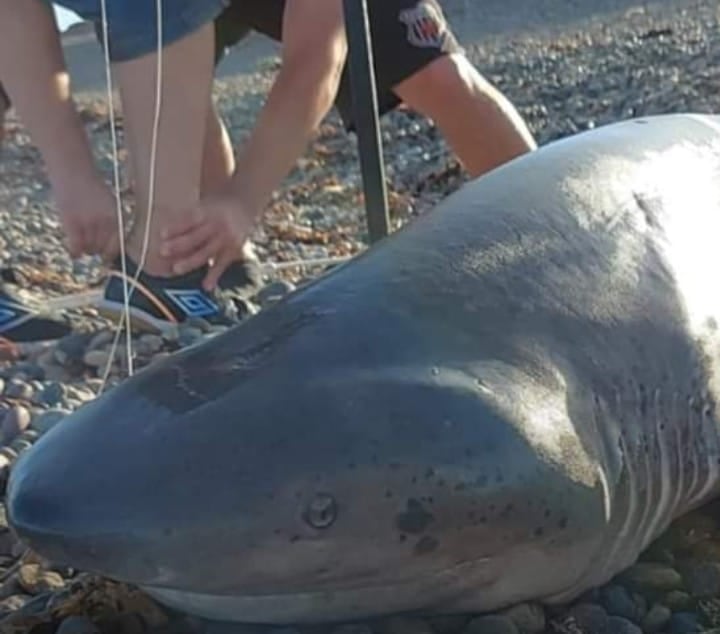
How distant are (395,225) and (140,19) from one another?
2.01 m

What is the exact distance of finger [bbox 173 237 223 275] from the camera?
364 cm

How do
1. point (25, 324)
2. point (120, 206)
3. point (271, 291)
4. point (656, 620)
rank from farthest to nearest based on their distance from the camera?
point (271, 291), point (25, 324), point (120, 206), point (656, 620)

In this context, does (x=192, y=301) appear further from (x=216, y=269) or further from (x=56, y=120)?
(x=56, y=120)

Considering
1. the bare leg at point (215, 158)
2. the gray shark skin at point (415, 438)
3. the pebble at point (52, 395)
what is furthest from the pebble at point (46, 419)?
the gray shark skin at point (415, 438)

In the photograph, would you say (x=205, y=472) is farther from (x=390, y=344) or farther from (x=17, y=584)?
(x=17, y=584)

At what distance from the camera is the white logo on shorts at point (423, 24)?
4.02 metres

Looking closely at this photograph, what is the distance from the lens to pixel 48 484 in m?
1.94

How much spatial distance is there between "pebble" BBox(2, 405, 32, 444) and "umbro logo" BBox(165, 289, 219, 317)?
Result: 1.81 feet

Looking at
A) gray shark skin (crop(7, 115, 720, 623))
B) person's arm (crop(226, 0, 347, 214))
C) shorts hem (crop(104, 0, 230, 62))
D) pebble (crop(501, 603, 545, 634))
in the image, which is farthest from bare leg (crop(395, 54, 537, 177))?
pebble (crop(501, 603, 545, 634))

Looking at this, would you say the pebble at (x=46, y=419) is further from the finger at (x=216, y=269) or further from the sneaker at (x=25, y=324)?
the sneaker at (x=25, y=324)

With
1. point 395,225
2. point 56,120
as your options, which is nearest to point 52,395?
point 56,120

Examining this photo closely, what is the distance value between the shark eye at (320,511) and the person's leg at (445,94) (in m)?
2.22

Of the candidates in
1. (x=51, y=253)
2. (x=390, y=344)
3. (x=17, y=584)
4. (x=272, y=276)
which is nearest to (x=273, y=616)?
(x=390, y=344)

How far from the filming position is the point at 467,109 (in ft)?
13.7
